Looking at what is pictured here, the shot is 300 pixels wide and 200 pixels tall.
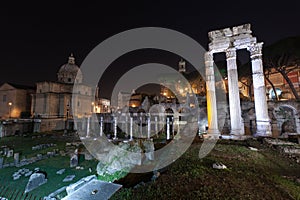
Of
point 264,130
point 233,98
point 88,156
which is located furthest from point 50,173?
point 264,130

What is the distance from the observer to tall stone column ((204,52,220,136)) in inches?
502

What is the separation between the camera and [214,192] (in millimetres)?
4082

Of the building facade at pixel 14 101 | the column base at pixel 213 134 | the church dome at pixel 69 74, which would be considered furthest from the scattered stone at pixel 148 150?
the building facade at pixel 14 101

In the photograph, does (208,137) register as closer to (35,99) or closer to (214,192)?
(214,192)

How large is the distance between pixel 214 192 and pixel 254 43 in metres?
12.7

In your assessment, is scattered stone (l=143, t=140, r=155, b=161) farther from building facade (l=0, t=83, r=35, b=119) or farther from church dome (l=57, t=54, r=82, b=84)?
building facade (l=0, t=83, r=35, b=119)

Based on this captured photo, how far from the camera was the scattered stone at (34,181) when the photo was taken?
7.95m

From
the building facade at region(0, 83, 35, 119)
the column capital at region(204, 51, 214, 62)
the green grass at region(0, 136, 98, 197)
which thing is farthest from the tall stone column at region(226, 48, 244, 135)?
the building facade at region(0, 83, 35, 119)

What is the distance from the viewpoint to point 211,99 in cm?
1324

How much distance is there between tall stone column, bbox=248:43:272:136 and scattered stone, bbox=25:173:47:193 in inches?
578

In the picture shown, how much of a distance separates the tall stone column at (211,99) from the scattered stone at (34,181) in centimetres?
1138

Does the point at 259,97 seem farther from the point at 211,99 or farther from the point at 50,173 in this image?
the point at 50,173

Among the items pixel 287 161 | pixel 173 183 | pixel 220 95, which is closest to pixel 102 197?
pixel 173 183

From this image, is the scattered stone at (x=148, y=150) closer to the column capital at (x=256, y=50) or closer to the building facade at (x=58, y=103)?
the column capital at (x=256, y=50)
